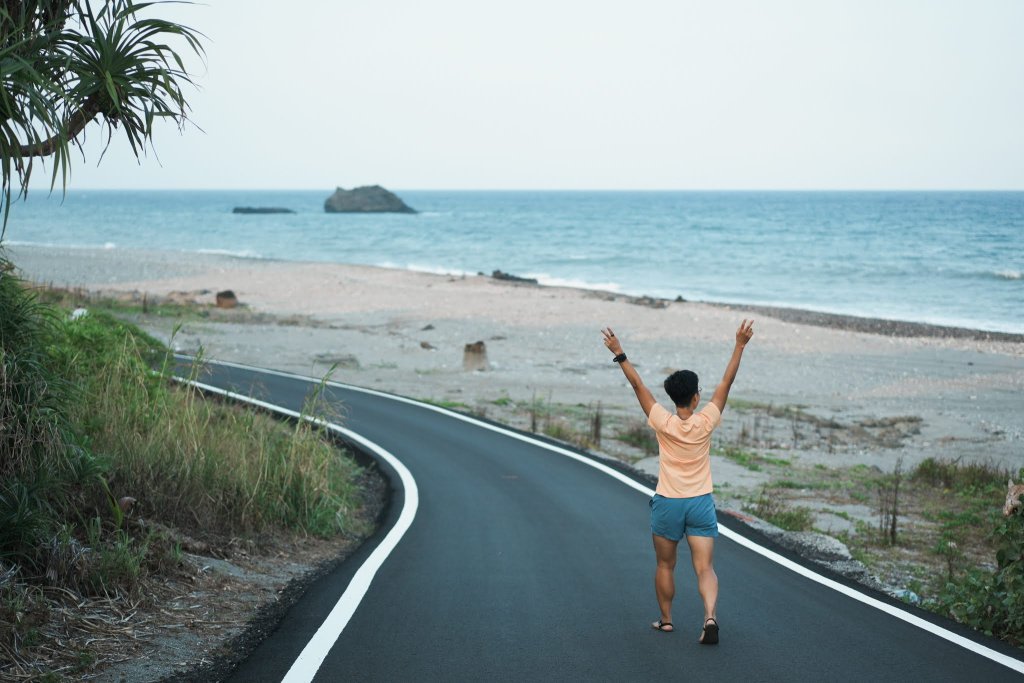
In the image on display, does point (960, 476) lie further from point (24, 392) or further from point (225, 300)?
point (225, 300)

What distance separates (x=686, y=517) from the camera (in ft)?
21.8

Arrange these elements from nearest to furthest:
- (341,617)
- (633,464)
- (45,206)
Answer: (341,617), (633,464), (45,206)

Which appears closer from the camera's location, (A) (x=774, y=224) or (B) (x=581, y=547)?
(B) (x=581, y=547)

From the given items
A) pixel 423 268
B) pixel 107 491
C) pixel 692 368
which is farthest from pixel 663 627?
pixel 423 268

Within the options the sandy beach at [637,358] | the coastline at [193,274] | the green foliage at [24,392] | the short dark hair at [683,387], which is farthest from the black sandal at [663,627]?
the coastline at [193,274]

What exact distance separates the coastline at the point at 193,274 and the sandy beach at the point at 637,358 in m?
0.30

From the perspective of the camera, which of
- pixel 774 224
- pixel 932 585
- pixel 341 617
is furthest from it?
pixel 774 224

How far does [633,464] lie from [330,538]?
7079 mm

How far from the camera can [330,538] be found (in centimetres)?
1038

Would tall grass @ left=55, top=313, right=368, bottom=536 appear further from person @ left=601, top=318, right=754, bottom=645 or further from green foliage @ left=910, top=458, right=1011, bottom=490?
green foliage @ left=910, top=458, right=1011, bottom=490

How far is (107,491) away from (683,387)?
4684mm

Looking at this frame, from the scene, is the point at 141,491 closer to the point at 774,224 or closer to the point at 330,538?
the point at 330,538

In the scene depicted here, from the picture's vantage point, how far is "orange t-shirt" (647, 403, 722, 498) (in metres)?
6.55

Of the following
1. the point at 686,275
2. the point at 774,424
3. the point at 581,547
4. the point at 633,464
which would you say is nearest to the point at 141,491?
the point at 581,547
